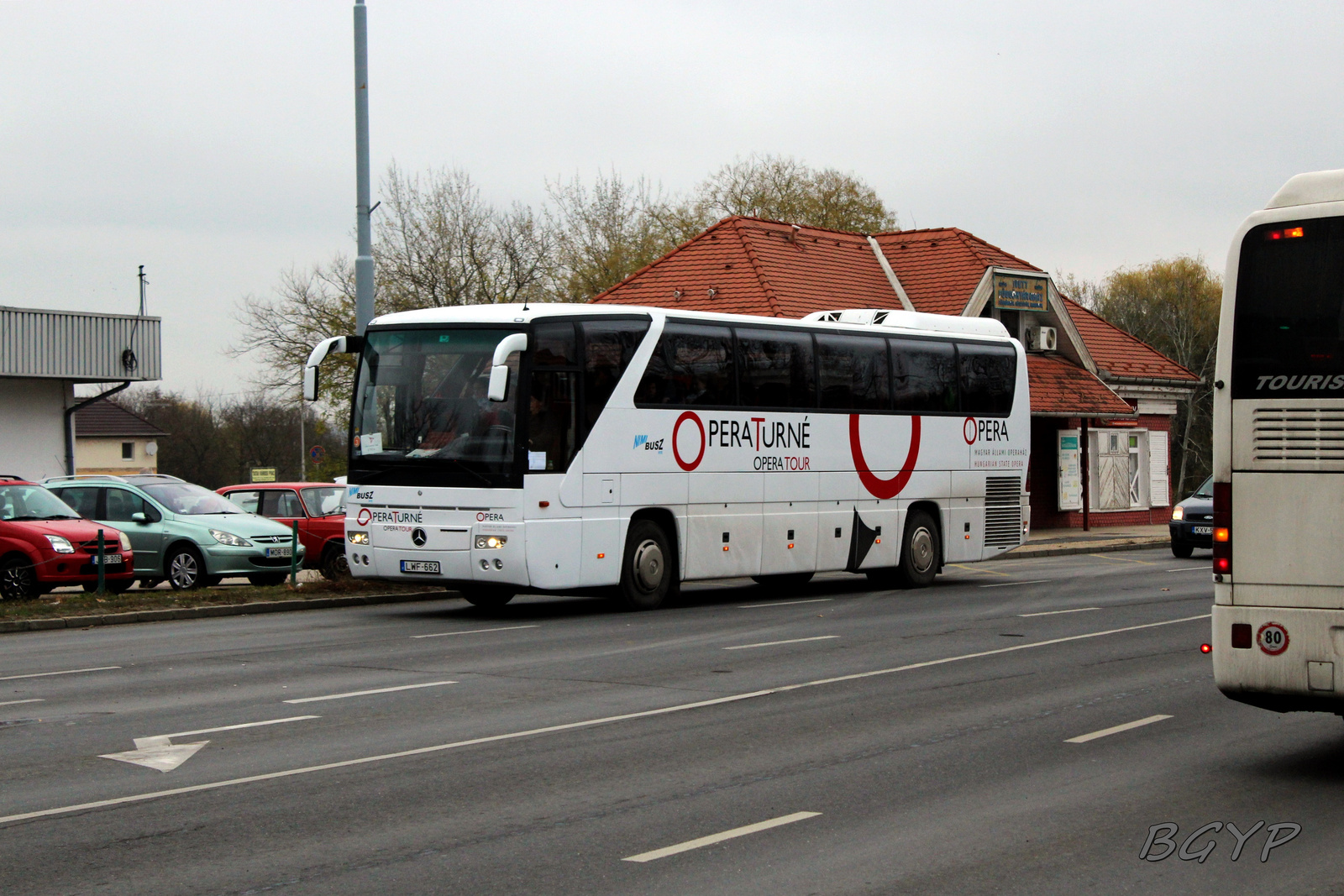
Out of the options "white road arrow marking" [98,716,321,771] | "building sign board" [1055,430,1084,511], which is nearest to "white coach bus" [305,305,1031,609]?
"white road arrow marking" [98,716,321,771]

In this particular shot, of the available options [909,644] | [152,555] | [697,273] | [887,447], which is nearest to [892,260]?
[697,273]

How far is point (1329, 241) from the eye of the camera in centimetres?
781

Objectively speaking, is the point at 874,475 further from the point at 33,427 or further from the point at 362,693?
the point at 33,427

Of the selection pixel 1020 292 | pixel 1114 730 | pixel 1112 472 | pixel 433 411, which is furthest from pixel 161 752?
pixel 1112 472

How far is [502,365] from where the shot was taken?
16.0 m

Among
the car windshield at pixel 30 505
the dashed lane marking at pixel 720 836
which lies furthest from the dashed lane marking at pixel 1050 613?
the car windshield at pixel 30 505

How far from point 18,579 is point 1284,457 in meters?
16.5

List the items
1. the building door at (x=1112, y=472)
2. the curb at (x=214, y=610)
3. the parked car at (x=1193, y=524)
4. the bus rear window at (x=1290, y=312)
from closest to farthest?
1. the bus rear window at (x=1290, y=312)
2. the curb at (x=214, y=610)
3. the parked car at (x=1193, y=524)
4. the building door at (x=1112, y=472)

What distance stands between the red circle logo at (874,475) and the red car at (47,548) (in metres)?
10.0

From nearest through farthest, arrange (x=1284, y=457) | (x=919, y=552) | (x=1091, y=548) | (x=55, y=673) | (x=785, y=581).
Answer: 1. (x=1284, y=457)
2. (x=55, y=673)
3. (x=919, y=552)
4. (x=785, y=581)
5. (x=1091, y=548)

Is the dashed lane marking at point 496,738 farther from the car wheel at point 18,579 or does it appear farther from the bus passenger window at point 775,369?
the car wheel at point 18,579

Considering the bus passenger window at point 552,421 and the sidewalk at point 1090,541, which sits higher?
the bus passenger window at point 552,421

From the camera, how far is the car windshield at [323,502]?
24672mm

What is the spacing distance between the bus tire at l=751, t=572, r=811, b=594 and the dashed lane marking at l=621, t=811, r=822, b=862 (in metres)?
14.5
